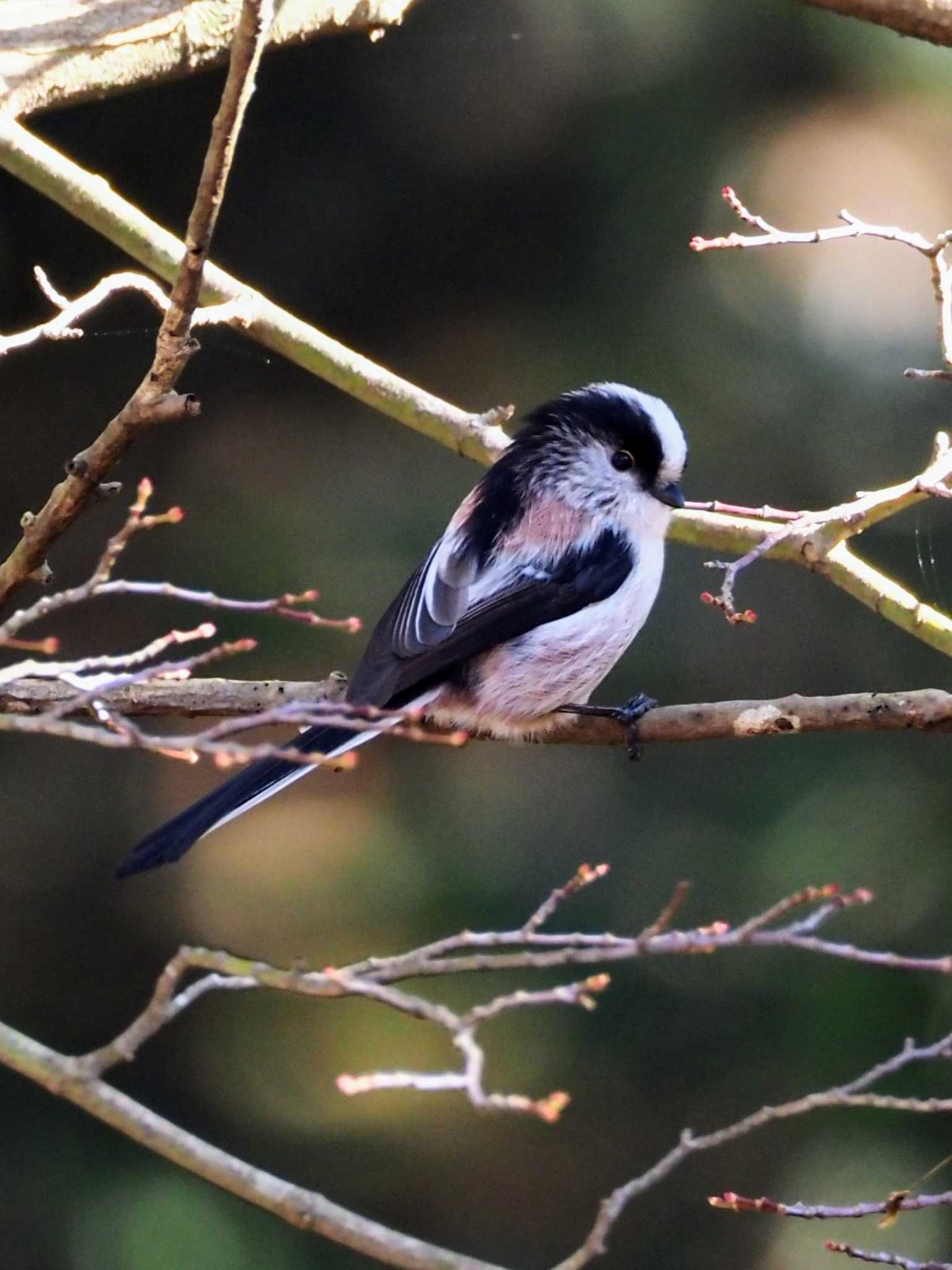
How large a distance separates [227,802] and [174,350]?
0.78m

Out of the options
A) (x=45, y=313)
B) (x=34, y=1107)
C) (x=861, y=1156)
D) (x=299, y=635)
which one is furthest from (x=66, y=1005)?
(x=861, y=1156)

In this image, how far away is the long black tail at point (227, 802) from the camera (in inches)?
87.5

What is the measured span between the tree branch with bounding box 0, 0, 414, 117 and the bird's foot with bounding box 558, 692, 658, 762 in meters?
1.30

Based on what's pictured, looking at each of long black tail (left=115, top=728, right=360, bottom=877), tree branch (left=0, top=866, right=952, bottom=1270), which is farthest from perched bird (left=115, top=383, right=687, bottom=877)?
tree branch (left=0, top=866, right=952, bottom=1270)

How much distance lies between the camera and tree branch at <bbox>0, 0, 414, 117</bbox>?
2.75 m

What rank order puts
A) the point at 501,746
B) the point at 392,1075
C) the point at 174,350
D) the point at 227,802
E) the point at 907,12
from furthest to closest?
the point at 501,746 → the point at 907,12 → the point at 227,802 → the point at 174,350 → the point at 392,1075

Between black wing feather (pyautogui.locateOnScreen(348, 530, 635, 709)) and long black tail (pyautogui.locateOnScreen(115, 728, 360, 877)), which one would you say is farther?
black wing feather (pyautogui.locateOnScreen(348, 530, 635, 709))

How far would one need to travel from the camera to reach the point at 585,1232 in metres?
4.79

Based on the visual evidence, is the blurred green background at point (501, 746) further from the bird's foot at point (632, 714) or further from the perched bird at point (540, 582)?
the bird's foot at point (632, 714)

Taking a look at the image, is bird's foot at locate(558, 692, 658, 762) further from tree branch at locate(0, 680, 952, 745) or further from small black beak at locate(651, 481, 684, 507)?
small black beak at locate(651, 481, 684, 507)

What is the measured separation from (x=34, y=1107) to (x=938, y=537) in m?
3.10

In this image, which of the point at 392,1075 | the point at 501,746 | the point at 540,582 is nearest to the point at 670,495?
the point at 540,582

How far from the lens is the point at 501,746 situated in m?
4.90

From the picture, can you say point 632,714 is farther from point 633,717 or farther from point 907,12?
point 907,12
